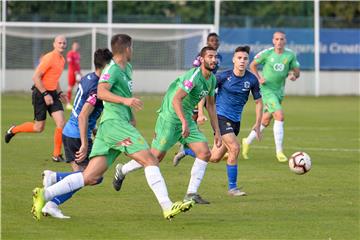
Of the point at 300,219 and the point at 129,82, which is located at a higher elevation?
the point at 129,82

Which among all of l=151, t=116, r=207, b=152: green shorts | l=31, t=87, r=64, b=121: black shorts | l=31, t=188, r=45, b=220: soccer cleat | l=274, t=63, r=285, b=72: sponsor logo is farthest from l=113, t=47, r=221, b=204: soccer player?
l=274, t=63, r=285, b=72: sponsor logo

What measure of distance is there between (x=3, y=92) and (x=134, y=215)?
87.3ft

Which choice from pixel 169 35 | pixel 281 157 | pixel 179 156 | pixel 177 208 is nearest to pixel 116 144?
pixel 177 208

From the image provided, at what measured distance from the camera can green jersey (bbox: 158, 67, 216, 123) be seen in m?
11.6

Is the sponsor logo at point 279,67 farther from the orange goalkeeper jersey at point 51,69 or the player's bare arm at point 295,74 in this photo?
the orange goalkeeper jersey at point 51,69

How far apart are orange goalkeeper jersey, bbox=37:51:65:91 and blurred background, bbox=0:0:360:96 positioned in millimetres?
20079

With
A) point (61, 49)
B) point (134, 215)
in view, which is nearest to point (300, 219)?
point (134, 215)

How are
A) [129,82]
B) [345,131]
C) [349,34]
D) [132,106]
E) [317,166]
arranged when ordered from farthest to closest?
[349,34] → [345,131] → [317,166] → [129,82] → [132,106]

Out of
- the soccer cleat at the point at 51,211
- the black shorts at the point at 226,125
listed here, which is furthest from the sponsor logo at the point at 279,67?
the soccer cleat at the point at 51,211

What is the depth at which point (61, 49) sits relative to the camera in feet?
54.5

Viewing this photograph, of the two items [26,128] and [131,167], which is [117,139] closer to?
[131,167]

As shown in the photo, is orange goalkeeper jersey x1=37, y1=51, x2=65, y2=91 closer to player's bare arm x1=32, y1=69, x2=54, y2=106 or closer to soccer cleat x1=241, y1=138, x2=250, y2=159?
player's bare arm x1=32, y1=69, x2=54, y2=106

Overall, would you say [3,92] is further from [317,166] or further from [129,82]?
[129,82]

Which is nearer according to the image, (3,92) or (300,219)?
(300,219)
